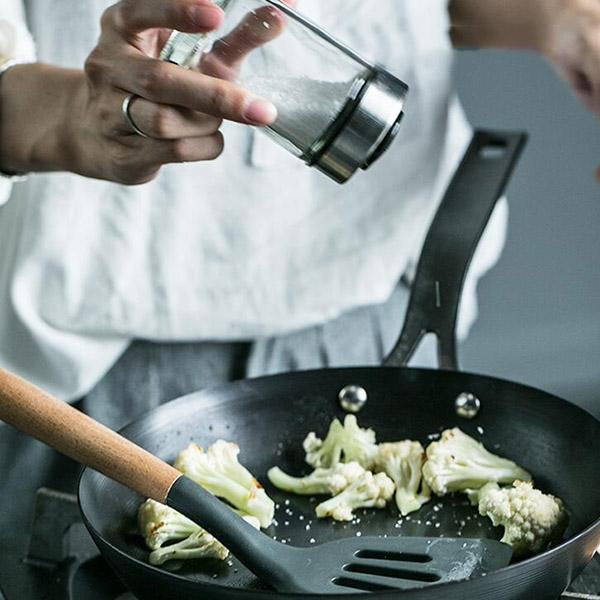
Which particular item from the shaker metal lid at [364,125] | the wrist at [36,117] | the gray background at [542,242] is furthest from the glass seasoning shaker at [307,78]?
the gray background at [542,242]

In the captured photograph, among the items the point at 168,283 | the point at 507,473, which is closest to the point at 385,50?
the point at 168,283

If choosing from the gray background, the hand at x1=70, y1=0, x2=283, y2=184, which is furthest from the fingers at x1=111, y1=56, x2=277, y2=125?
the gray background

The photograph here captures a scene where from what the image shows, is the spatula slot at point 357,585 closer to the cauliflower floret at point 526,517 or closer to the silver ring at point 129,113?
the cauliflower floret at point 526,517

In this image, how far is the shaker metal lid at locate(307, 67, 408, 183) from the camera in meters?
0.75

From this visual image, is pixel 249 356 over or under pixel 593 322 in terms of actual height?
over

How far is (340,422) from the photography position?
99 centimetres

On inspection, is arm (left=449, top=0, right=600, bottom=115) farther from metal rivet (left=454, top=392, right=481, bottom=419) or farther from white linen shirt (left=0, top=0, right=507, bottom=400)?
metal rivet (left=454, top=392, right=481, bottom=419)

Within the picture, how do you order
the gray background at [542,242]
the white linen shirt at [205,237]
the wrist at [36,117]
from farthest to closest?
the gray background at [542,242], the white linen shirt at [205,237], the wrist at [36,117]

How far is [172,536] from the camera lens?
0.80m

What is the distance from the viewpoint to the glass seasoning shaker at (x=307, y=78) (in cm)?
74

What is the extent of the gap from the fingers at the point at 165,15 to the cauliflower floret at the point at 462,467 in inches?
15.5

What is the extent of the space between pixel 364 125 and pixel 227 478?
1.03 feet

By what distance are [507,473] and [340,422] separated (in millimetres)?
178

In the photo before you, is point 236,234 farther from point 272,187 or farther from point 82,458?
point 82,458
